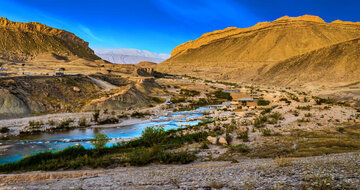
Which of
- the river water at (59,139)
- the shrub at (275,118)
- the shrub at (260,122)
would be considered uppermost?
the shrub at (275,118)

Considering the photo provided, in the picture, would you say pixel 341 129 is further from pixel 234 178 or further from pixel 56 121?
pixel 56 121

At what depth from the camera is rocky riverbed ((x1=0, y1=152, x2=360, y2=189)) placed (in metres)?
6.57

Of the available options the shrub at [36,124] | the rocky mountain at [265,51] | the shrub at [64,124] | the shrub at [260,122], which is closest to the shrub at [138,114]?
the shrub at [64,124]

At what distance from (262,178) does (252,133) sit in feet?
31.2

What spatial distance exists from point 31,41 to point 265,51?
302ft

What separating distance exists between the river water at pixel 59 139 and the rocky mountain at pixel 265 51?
48837mm

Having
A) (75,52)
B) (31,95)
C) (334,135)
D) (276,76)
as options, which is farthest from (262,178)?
(75,52)

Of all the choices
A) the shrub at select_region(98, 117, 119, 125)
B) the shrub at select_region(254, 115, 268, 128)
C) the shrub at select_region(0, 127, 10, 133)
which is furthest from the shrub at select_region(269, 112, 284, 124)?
the shrub at select_region(0, 127, 10, 133)

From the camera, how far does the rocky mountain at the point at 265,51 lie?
2647 inches

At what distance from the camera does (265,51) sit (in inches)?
3917

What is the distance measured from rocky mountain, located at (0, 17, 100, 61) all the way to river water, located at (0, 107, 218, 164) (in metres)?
72.4

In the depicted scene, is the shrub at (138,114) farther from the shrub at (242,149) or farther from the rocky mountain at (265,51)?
the rocky mountain at (265,51)

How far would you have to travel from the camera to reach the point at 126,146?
48.0 ft

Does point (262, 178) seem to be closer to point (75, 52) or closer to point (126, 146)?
point (126, 146)
